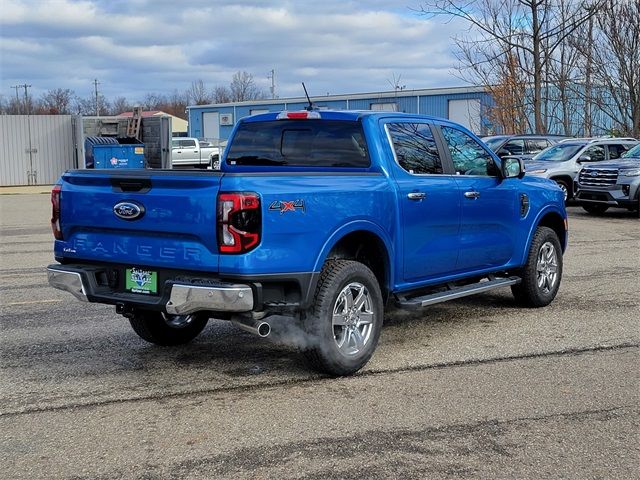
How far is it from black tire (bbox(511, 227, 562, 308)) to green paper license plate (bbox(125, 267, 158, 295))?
4168 mm

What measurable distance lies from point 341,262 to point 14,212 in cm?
1754

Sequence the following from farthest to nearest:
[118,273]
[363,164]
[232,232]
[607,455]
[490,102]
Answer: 1. [490,102]
2. [363,164]
3. [118,273]
4. [232,232]
5. [607,455]

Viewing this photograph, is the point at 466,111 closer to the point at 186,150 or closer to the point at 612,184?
the point at 186,150

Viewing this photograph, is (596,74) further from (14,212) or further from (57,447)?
(57,447)

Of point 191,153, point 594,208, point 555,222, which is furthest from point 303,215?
point 191,153

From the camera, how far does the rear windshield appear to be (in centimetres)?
645

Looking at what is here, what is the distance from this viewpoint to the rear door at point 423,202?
632 centimetres

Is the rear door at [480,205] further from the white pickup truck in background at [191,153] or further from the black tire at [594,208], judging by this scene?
the white pickup truck in background at [191,153]

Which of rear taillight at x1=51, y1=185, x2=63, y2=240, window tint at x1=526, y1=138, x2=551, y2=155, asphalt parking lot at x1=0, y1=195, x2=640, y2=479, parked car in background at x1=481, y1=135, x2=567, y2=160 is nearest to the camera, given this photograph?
asphalt parking lot at x1=0, y1=195, x2=640, y2=479

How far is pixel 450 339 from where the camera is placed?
6957 mm

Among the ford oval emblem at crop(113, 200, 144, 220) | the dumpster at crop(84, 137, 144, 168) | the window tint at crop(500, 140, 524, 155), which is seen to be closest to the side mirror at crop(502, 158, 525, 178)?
the ford oval emblem at crop(113, 200, 144, 220)

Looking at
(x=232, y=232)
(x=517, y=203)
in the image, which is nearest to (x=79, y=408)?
(x=232, y=232)

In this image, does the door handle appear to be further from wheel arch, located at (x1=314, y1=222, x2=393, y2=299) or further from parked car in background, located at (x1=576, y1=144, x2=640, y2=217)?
parked car in background, located at (x1=576, y1=144, x2=640, y2=217)

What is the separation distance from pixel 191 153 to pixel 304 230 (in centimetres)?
3942
